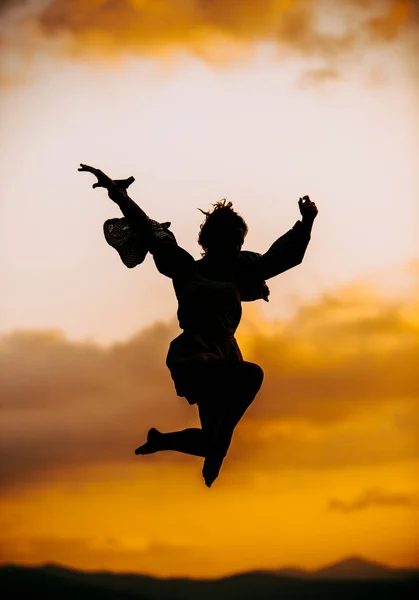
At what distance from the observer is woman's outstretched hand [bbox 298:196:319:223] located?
16.4 metres

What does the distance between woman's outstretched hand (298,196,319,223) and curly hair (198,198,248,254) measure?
2.71ft

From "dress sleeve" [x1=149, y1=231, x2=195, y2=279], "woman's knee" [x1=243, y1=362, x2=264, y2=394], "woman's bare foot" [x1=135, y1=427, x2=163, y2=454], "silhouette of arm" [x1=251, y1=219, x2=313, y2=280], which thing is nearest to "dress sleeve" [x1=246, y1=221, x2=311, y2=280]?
"silhouette of arm" [x1=251, y1=219, x2=313, y2=280]

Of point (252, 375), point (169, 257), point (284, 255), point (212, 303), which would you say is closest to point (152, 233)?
point (169, 257)

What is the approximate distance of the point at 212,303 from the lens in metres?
15.7

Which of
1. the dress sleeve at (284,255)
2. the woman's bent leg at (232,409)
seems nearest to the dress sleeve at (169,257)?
the dress sleeve at (284,255)

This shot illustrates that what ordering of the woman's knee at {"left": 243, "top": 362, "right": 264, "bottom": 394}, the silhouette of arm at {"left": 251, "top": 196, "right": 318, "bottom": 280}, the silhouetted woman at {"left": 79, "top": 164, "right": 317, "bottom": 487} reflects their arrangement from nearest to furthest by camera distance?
the woman's knee at {"left": 243, "top": 362, "right": 264, "bottom": 394}, the silhouetted woman at {"left": 79, "top": 164, "right": 317, "bottom": 487}, the silhouette of arm at {"left": 251, "top": 196, "right": 318, "bottom": 280}

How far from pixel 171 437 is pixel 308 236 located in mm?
3406

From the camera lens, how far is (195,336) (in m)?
15.6

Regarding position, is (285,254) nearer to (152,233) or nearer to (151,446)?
(152,233)

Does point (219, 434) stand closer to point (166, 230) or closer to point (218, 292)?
point (218, 292)

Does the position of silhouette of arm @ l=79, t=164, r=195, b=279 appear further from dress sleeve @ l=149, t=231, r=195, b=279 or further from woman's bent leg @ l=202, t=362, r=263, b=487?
woman's bent leg @ l=202, t=362, r=263, b=487

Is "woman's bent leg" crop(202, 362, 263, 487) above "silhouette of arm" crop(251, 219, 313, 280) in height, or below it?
below

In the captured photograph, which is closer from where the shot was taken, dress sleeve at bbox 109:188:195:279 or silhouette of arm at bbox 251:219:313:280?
dress sleeve at bbox 109:188:195:279

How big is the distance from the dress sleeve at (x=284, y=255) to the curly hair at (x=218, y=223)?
487mm
